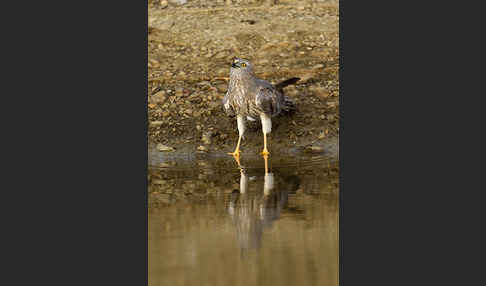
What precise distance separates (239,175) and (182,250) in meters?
3.84

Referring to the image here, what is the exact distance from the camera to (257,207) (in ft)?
32.7

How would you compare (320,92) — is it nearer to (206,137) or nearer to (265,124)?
(265,124)

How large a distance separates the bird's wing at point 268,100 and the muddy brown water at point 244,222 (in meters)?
0.87

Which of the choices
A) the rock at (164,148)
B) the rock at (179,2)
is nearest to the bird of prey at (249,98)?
the rock at (164,148)

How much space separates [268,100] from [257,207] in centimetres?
348

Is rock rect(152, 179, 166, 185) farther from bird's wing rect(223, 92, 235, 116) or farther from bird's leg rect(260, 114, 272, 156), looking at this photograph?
bird's leg rect(260, 114, 272, 156)

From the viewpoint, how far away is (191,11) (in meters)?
16.9

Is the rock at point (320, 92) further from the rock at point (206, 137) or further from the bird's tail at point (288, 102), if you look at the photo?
the rock at point (206, 137)

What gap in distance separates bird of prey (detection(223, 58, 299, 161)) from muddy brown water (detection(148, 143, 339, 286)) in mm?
744

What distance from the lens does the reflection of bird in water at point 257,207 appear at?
8.79m

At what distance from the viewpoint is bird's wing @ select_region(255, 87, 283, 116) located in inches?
512

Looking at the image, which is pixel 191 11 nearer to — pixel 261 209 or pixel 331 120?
pixel 331 120

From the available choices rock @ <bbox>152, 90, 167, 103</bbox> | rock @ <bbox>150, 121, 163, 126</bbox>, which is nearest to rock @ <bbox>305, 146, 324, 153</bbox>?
rock @ <bbox>150, 121, 163, 126</bbox>

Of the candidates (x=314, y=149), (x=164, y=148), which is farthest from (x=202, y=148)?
(x=314, y=149)
